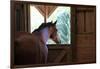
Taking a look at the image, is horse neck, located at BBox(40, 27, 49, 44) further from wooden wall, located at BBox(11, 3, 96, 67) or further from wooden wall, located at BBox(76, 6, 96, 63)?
wooden wall, located at BBox(76, 6, 96, 63)

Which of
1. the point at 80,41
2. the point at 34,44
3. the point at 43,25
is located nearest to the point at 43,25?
the point at 43,25

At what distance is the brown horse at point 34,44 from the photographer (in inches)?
74.0

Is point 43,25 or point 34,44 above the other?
point 43,25

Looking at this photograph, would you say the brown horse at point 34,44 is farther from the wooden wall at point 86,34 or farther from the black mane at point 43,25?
the wooden wall at point 86,34

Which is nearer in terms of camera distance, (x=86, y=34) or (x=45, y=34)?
(x=45, y=34)

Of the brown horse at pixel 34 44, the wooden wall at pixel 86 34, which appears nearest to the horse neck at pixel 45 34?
the brown horse at pixel 34 44

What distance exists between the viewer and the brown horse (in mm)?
1881

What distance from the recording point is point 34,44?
1.93 metres

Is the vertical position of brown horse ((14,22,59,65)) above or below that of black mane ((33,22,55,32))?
below

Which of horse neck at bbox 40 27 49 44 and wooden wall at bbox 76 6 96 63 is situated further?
wooden wall at bbox 76 6 96 63

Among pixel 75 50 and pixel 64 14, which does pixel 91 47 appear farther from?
pixel 64 14

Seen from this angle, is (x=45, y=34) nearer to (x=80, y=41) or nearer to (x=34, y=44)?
(x=34, y=44)

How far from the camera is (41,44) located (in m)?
1.95

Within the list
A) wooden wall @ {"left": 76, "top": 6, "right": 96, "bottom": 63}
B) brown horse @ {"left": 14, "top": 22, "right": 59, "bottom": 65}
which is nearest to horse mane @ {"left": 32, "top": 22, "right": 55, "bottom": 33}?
brown horse @ {"left": 14, "top": 22, "right": 59, "bottom": 65}
